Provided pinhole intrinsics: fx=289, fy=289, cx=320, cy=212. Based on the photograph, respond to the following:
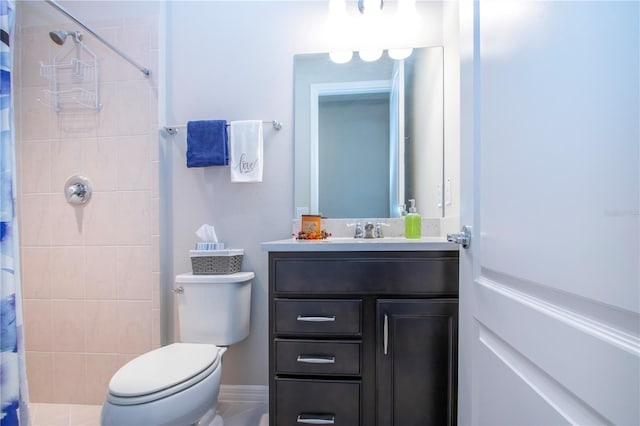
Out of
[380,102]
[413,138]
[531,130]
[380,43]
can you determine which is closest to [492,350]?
[531,130]

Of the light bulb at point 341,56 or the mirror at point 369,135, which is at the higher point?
the light bulb at point 341,56

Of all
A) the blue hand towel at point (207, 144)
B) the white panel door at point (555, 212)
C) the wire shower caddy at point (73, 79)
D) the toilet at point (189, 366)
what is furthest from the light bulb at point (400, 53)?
the wire shower caddy at point (73, 79)

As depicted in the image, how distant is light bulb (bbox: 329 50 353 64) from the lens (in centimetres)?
163

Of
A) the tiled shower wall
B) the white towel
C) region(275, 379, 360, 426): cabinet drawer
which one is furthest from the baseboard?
the white towel

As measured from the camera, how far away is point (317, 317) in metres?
1.10

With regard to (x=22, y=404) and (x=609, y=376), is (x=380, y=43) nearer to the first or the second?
(x=609, y=376)

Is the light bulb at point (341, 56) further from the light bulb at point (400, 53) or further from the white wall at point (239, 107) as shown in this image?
the light bulb at point (400, 53)

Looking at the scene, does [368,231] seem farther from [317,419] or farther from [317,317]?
[317,419]

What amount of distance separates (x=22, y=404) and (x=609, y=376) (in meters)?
1.49

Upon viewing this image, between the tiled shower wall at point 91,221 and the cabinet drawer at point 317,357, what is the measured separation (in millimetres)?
970

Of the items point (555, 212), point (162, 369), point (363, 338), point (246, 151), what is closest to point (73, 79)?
point (246, 151)

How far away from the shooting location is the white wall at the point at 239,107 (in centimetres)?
166

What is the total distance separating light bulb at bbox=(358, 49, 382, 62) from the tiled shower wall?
119cm

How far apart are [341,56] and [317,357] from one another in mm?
1531
